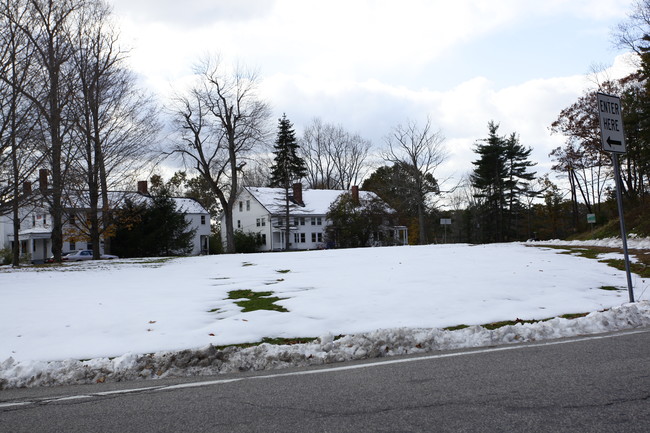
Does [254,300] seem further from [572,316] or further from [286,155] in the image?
[286,155]

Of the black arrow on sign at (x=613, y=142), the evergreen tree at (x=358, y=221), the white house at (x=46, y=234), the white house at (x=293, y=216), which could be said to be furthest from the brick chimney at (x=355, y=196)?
the black arrow on sign at (x=613, y=142)

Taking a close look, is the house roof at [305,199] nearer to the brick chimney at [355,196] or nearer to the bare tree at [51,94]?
the brick chimney at [355,196]

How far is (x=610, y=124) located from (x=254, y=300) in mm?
7593

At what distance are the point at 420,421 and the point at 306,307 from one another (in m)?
6.02

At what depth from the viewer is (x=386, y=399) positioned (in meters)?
4.31

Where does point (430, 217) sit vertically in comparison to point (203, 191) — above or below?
below

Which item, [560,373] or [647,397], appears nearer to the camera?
[647,397]

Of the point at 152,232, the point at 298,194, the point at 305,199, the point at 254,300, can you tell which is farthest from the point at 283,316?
the point at 305,199

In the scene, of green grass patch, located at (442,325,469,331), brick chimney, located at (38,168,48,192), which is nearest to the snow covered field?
green grass patch, located at (442,325,469,331)

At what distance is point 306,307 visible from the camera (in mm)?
9633

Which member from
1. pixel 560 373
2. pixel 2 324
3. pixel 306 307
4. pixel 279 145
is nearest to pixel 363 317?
pixel 306 307

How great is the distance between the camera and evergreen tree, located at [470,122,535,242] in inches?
2643

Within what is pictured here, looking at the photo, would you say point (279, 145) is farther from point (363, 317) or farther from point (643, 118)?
point (363, 317)

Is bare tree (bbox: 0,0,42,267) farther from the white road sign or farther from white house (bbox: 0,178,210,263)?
white house (bbox: 0,178,210,263)
